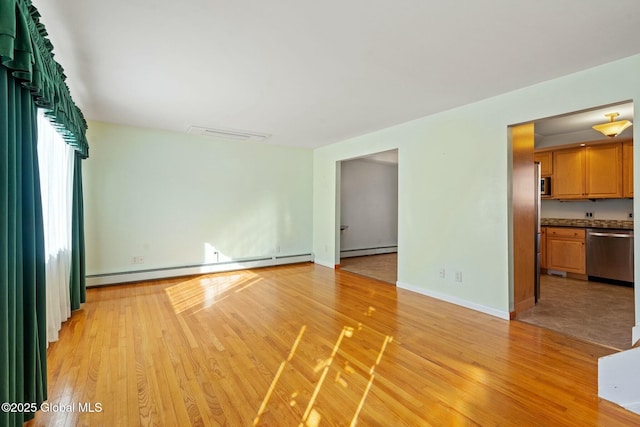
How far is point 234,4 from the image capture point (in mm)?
1877

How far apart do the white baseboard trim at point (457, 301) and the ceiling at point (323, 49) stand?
243cm

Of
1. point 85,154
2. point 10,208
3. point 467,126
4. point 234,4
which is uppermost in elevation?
point 234,4

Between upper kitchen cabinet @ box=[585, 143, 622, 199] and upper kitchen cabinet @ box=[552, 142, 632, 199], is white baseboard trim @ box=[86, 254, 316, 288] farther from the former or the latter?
upper kitchen cabinet @ box=[585, 143, 622, 199]

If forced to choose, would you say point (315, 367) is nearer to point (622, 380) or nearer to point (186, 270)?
point (622, 380)

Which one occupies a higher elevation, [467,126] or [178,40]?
[178,40]

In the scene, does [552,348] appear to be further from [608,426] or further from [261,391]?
[261,391]

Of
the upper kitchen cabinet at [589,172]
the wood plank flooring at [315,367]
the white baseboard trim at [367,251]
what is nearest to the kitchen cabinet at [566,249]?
the upper kitchen cabinet at [589,172]

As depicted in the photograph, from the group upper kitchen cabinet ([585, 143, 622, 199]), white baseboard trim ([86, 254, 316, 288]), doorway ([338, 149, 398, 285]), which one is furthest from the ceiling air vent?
upper kitchen cabinet ([585, 143, 622, 199])

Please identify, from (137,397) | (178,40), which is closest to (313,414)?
(137,397)

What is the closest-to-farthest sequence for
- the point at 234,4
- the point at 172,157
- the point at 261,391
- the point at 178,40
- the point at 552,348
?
1. the point at 234,4
2. the point at 261,391
3. the point at 178,40
4. the point at 552,348
5. the point at 172,157

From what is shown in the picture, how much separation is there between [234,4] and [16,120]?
1.38 metres

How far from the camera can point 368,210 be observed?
767cm

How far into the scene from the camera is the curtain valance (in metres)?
1.30

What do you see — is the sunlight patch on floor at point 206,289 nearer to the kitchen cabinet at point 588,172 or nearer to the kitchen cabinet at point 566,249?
the kitchen cabinet at point 566,249
